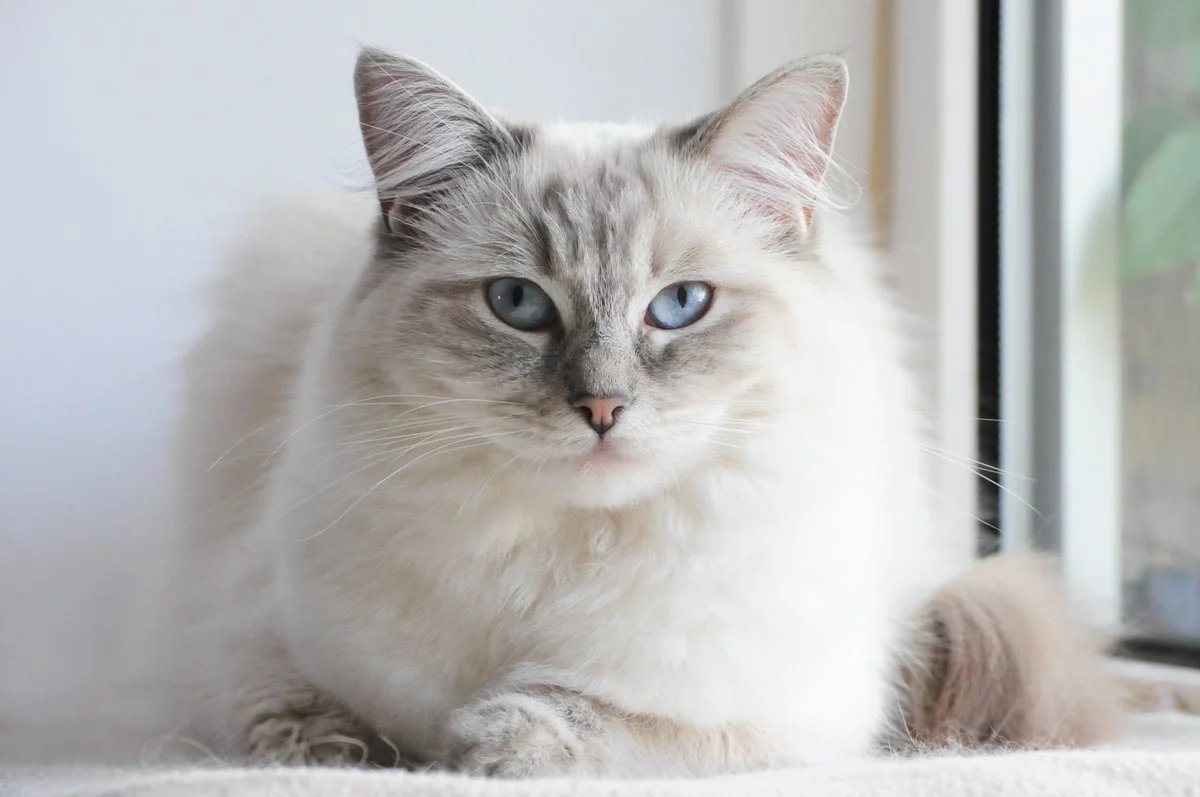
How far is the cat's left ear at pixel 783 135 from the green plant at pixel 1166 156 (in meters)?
0.86

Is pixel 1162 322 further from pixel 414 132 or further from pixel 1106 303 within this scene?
pixel 414 132

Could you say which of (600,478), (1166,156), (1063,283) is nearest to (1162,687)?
(1063,283)

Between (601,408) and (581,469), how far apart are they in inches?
2.7

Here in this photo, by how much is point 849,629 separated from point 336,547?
22.6 inches

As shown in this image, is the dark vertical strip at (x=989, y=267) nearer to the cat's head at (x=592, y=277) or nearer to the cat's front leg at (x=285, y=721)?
the cat's head at (x=592, y=277)

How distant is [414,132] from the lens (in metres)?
1.25

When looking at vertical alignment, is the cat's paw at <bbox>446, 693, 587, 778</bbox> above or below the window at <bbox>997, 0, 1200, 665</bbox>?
below

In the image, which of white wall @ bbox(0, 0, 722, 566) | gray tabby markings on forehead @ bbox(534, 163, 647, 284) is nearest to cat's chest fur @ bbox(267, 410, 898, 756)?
gray tabby markings on forehead @ bbox(534, 163, 647, 284)

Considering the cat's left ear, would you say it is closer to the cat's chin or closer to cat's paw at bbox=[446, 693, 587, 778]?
the cat's chin

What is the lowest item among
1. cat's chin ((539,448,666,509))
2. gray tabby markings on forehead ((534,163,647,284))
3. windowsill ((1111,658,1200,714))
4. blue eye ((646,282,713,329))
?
windowsill ((1111,658,1200,714))

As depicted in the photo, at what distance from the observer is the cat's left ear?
3.98ft

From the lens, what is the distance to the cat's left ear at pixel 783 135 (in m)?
1.21

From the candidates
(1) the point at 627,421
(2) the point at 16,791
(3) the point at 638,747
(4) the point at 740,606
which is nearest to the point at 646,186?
(1) the point at 627,421

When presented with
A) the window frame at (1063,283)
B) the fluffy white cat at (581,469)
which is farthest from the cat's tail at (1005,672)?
the window frame at (1063,283)
